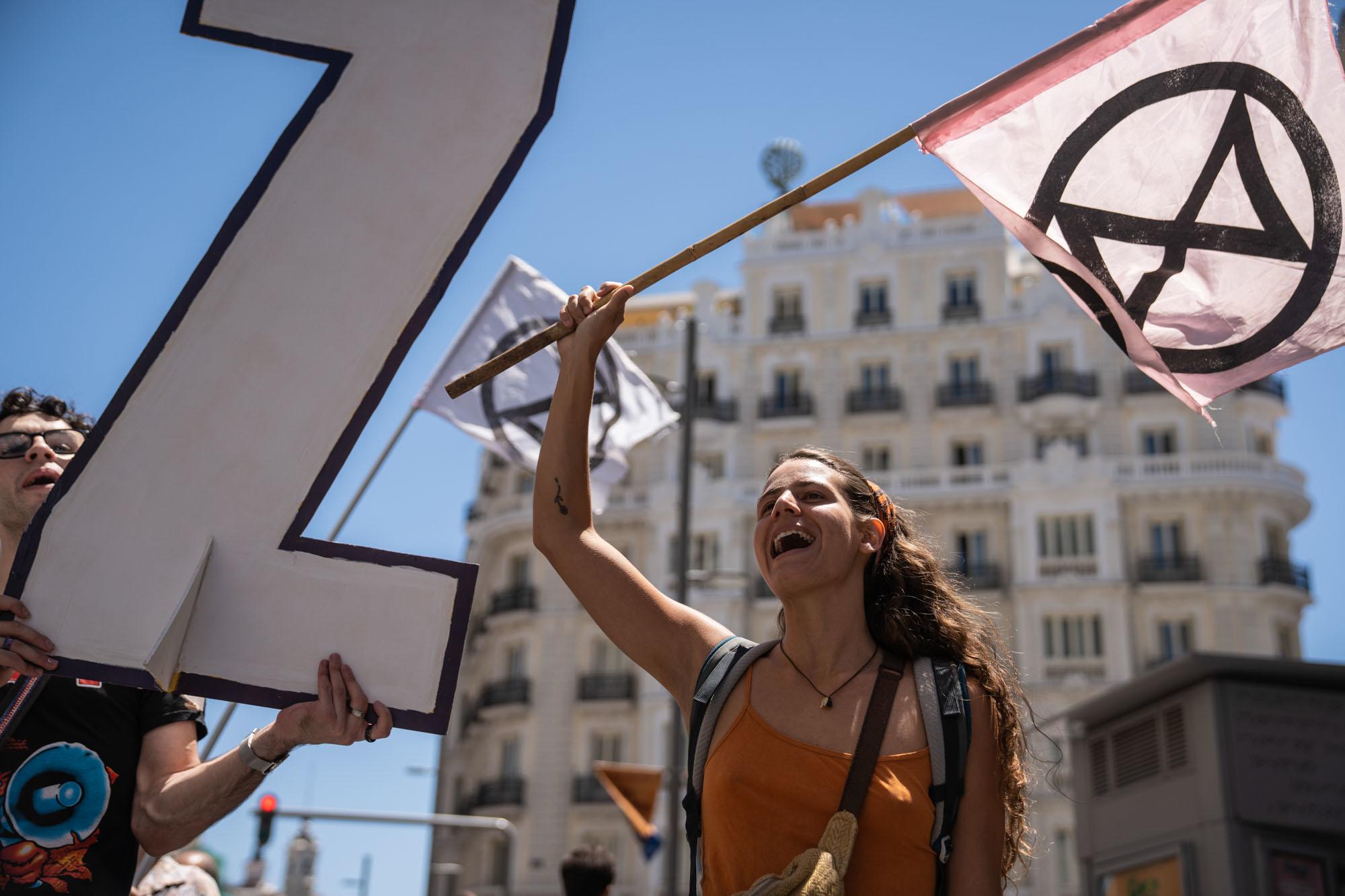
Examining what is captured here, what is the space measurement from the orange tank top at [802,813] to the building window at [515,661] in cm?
4042

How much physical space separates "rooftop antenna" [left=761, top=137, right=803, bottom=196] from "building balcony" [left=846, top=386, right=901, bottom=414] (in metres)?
8.89

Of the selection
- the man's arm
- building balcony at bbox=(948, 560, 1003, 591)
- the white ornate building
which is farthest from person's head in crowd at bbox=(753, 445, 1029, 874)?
building balcony at bbox=(948, 560, 1003, 591)

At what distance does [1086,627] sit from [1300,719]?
29.3m

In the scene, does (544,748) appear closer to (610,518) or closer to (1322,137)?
(610,518)

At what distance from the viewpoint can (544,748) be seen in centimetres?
Answer: 4122

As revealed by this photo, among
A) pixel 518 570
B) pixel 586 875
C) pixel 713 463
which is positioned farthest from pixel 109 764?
pixel 518 570

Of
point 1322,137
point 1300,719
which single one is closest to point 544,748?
point 1300,719

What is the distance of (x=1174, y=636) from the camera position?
1516 inches

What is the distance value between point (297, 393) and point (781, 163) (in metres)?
46.4

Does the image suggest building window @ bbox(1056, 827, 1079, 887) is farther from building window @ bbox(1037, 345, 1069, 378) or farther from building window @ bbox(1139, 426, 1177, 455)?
building window @ bbox(1037, 345, 1069, 378)

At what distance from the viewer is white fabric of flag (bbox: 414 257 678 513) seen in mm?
10797

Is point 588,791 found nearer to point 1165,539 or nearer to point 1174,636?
point 1174,636

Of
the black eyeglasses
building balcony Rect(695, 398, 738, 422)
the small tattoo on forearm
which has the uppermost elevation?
building balcony Rect(695, 398, 738, 422)

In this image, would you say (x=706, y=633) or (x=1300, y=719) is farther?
(x=1300, y=719)
